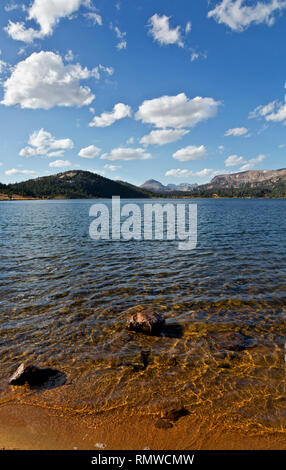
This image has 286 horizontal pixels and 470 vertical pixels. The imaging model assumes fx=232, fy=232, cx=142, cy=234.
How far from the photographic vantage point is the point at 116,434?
22.5 ft

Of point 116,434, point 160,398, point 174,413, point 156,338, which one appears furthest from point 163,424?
point 156,338

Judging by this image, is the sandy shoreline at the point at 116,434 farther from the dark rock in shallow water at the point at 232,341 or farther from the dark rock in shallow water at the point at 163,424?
the dark rock in shallow water at the point at 232,341

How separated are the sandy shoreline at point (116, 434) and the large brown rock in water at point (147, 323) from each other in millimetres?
4666

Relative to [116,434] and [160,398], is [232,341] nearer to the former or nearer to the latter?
[160,398]

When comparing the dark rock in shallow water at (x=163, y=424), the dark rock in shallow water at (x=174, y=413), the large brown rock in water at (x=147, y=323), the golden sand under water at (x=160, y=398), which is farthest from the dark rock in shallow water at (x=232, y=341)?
the dark rock in shallow water at (x=163, y=424)

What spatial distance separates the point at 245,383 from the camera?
8.86 meters

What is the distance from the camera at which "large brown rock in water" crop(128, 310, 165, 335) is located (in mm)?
12070

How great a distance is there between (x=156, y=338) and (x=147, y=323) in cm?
84

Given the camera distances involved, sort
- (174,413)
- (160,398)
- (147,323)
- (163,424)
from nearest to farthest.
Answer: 1. (163,424)
2. (174,413)
3. (160,398)
4. (147,323)

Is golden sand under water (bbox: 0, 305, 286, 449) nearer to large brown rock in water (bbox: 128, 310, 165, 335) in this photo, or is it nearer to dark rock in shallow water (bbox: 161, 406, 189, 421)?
dark rock in shallow water (bbox: 161, 406, 189, 421)

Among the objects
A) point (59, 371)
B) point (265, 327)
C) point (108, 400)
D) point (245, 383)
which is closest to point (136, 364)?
point (108, 400)

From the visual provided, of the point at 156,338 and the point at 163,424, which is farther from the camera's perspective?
the point at 156,338
